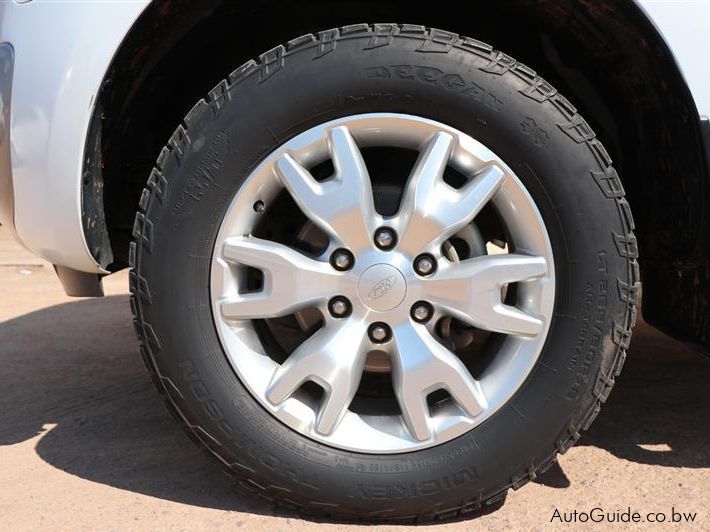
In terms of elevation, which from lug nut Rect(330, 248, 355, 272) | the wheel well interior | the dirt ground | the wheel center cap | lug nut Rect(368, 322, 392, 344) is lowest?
the dirt ground

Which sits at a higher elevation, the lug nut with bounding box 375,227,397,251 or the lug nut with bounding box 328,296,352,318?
the lug nut with bounding box 375,227,397,251

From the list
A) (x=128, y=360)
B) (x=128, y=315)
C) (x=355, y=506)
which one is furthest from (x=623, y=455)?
(x=128, y=315)

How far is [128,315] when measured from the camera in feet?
13.2

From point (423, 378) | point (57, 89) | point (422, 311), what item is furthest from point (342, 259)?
point (57, 89)

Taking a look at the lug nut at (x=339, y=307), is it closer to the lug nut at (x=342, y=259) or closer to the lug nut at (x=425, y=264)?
the lug nut at (x=342, y=259)

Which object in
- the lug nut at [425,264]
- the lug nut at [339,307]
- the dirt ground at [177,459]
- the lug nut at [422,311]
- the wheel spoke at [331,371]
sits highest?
the lug nut at [425,264]

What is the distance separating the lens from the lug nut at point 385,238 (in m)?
1.67

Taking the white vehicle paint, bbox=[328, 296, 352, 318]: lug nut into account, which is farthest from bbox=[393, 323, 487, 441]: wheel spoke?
the white vehicle paint

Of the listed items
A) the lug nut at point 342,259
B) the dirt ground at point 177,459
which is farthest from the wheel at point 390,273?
the dirt ground at point 177,459

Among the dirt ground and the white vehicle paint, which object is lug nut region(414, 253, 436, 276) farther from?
the white vehicle paint

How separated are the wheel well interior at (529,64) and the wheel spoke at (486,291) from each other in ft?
1.50

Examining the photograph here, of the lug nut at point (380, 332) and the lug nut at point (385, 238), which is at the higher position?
the lug nut at point (385, 238)

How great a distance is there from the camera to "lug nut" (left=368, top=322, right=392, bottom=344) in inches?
66.6

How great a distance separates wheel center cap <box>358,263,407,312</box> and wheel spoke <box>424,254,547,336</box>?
0.06 metres
